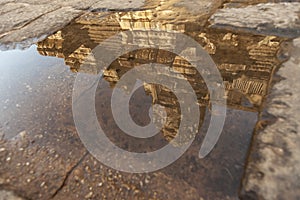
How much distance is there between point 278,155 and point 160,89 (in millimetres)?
695

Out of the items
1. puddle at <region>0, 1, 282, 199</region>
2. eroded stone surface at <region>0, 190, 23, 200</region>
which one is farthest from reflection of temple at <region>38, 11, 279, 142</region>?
eroded stone surface at <region>0, 190, 23, 200</region>

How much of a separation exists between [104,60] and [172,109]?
717 millimetres

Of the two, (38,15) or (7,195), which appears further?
(38,15)

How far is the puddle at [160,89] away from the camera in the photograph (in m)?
0.96

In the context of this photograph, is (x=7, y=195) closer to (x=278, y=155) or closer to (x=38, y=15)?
(x=278, y=155)

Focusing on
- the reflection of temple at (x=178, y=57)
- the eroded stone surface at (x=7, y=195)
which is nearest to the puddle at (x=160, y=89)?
the reflection of temple at (x=178, y=57)

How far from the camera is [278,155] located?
881mm

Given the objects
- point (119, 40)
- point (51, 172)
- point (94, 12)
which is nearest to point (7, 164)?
point (51, 172)

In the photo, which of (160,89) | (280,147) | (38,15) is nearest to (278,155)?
(280,147)

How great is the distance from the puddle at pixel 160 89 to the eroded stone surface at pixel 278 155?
0.18ft

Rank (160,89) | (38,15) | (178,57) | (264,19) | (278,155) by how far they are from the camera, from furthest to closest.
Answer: (38,15), (264,19), (178,57), (160,89), (278,155)

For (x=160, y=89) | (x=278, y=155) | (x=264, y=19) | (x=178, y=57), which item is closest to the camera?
(x=278, y=155)

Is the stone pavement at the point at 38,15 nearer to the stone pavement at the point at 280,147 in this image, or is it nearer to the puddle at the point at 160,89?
the puddle at the point at 160,89

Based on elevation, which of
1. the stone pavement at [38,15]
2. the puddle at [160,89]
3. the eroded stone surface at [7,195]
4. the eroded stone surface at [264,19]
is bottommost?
the eroded stone surface at [7,195]
